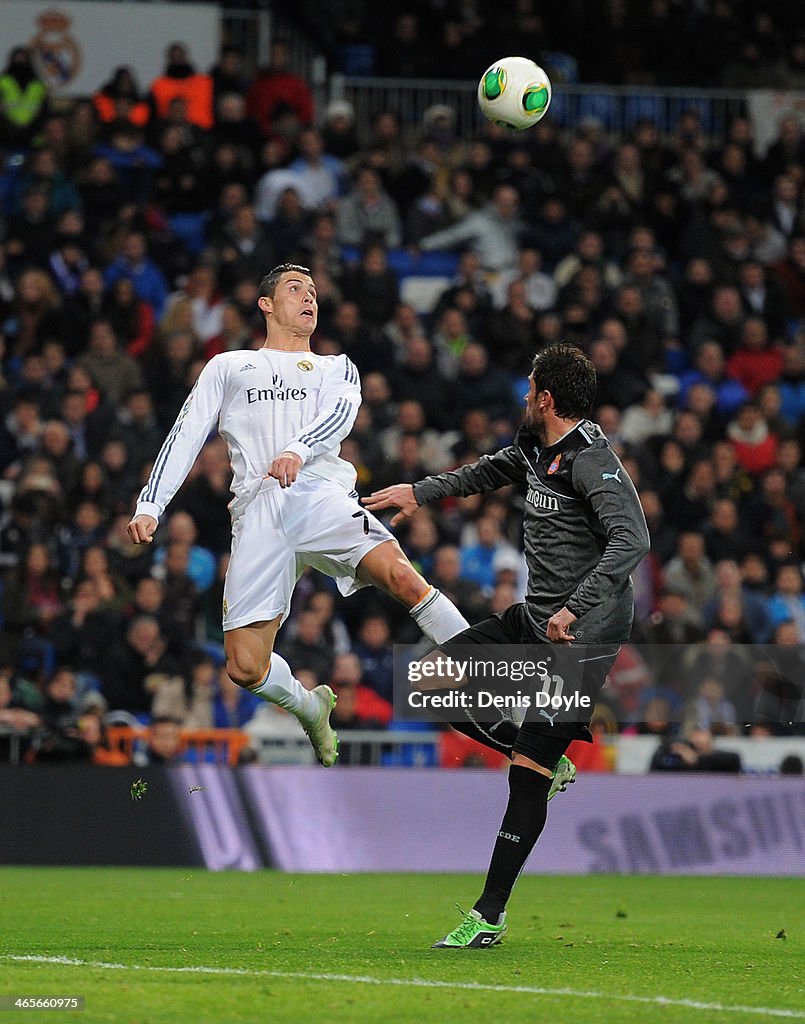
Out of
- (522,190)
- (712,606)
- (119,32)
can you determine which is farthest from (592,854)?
(119,32)

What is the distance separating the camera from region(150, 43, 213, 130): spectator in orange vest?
19.8 metres

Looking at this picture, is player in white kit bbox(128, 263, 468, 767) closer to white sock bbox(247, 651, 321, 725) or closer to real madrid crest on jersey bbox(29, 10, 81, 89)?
white sock bbox(247, 651, 321, 725)

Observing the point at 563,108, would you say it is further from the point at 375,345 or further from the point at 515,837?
the point at 515,837

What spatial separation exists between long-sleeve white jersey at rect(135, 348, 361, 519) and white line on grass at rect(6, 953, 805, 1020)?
271 centimetres

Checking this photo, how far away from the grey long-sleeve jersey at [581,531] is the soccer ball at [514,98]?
2.75 m

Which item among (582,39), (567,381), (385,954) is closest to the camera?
(385,954)

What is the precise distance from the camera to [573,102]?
2180 centimetres

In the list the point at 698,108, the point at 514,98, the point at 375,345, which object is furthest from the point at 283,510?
the point at 698,108

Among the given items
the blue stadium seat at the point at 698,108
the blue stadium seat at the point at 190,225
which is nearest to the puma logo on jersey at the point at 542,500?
the blue stadium seat at the point at 190,225

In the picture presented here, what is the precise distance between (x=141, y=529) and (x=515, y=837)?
214 centimetres

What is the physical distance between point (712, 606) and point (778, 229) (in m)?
6.27

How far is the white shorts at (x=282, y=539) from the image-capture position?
9.00 metres

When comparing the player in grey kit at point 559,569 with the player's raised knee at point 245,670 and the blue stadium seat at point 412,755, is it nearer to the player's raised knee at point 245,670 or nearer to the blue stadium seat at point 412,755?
the player's raised knee at point 245,670

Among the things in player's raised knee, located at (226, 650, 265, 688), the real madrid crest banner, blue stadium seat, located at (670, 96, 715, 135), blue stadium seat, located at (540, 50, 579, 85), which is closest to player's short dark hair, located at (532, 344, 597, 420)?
player's raised knee, located at (226, 650, 265, 688)
